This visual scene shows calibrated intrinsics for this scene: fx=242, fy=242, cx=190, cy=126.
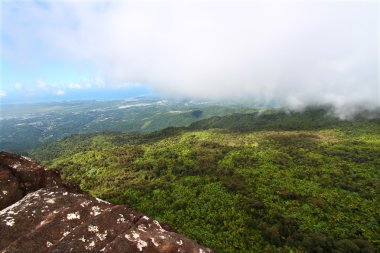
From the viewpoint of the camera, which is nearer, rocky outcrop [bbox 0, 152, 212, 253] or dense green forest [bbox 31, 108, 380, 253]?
rocky outcrop [bbox 0, 152, 212, 253]

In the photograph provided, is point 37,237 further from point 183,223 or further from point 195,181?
point 195,181

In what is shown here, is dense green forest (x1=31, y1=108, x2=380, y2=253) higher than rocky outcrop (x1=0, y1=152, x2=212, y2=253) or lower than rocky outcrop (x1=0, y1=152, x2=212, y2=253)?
lower

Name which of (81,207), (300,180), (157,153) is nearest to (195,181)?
(300,180)

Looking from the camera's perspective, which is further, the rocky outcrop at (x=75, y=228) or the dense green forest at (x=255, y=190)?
the dense green forest at (x=255, y=190)

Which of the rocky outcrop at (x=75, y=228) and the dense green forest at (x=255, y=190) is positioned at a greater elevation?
the rocky outcrop at (x=75, y=228)

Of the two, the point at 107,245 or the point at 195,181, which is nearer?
the point at 107,245
